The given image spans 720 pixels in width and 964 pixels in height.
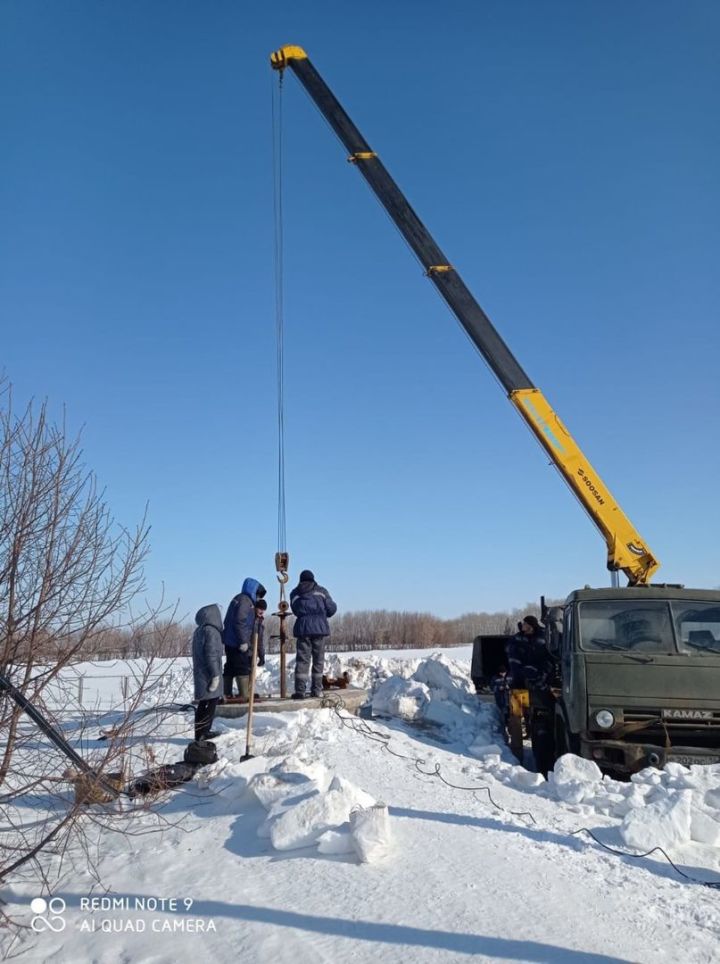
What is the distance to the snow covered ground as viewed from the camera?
4.50m

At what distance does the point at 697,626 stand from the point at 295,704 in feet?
15.3

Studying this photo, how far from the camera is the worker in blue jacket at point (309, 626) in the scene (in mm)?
10414

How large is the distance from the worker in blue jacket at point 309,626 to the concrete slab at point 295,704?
0.24 metres

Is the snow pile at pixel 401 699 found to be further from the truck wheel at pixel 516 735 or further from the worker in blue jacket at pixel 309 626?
the truck wheel at pixel 516 735

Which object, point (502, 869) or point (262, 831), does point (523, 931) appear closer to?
point (502, 869)

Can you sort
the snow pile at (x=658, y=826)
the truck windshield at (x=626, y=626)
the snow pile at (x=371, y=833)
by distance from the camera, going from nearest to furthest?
the snow pile at (x=371, y=833), the snow pile at (x=658, y=826), the truck windshield at (x=626, y=626)

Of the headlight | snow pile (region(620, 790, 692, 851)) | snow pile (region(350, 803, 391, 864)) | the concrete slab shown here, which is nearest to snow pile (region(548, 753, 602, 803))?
the headlight

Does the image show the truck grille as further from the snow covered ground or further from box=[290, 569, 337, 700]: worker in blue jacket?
box=[290, 569, 337, 700]: worker in blue jacket

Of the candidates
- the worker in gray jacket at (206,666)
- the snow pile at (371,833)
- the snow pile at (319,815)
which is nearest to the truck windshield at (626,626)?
the snow pile at (319,815)

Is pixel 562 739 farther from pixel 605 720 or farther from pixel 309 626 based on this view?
pixel 309 626

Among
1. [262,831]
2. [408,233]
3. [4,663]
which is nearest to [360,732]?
[262,831]

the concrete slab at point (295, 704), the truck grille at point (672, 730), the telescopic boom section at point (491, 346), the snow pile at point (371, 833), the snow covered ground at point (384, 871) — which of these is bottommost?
the snow covered ground at point (384, 871)

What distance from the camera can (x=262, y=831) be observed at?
5941mm

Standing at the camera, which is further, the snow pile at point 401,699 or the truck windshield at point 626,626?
the snow pile at point 401,699
